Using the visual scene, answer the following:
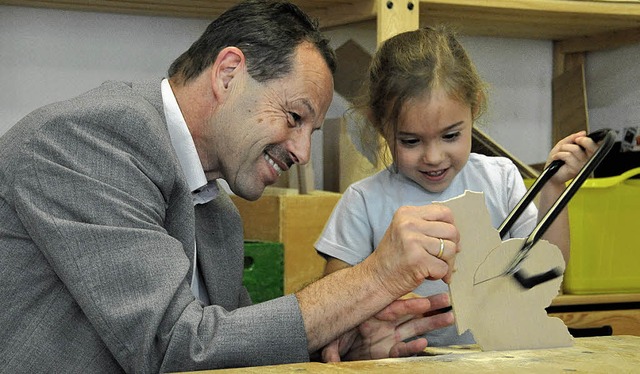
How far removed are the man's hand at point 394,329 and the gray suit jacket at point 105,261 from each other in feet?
0.65

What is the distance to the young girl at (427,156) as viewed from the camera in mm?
1493

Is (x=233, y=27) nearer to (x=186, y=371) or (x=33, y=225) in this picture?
(x=33, y=225)

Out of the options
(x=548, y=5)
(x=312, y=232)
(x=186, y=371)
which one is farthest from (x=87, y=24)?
(x=186, y=371)

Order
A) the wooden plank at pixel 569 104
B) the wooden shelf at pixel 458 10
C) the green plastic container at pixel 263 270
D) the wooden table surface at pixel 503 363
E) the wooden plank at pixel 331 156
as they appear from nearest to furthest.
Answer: the wooden table surface at pixel 503 363, the green plastic container at pixel 263 270, the wooden shelf at pixel 458 10, the wooden plank at pixel 331 156, the wooden plank at pixel 569 104

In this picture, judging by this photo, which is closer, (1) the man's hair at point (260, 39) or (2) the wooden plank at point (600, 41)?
(1) the man's hair at point (260, 39)

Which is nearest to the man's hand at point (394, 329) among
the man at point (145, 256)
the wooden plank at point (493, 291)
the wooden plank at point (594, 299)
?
the man at point (145, 256)

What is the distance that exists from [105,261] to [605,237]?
1.42 metres

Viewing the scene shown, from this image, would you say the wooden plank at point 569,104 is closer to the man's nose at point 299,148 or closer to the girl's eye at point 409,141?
the girl's eye at point 409,141

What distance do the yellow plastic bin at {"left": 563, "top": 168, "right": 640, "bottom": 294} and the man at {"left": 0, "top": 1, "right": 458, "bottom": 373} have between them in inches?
36.3

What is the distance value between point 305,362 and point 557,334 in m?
0.34

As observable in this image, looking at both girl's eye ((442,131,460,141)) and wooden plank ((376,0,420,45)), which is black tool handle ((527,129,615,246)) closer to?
girl's eye ((442,131,460,141))

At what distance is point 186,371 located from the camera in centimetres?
108

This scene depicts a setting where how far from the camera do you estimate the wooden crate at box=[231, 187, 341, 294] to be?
1977 millimetres

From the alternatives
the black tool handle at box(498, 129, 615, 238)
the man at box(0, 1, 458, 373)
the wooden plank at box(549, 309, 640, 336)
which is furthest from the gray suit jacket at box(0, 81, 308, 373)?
the wooden plank at box(549, 309, 640, 336)
